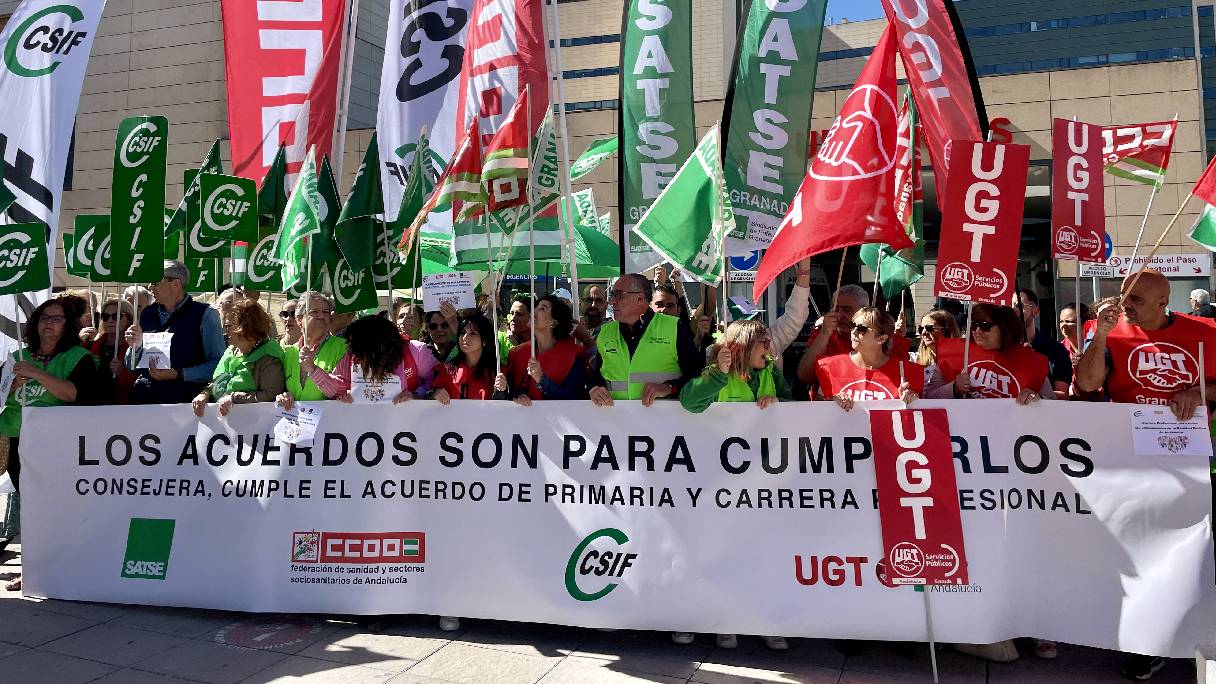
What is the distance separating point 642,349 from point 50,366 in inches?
151

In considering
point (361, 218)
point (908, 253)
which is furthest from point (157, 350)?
point (908, 253)

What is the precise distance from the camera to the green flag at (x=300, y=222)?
5.60 metres

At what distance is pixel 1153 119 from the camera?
2092 cm

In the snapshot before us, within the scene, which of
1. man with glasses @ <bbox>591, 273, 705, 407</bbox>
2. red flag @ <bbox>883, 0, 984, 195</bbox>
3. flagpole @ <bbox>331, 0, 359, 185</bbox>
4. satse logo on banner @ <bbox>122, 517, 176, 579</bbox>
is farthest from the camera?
flagpole @ <bbox>331, 0, 359, 185</bbox>

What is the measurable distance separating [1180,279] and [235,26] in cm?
1923

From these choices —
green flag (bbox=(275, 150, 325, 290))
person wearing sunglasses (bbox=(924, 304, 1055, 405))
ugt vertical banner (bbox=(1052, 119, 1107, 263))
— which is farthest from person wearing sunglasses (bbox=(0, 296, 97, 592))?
ugt vertical banner (bbox=(1052, 119, 1107, 263))

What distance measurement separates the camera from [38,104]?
6555 millimetres

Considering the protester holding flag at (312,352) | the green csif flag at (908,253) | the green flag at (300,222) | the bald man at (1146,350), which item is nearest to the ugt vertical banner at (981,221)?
the bald man at (1146,350)

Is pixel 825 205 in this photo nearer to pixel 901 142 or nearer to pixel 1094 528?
pixel 901 142

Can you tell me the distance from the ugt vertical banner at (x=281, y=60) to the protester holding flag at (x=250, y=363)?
357 centimetres

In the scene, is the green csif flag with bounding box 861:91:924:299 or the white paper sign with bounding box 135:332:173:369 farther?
the green csif flag with bounding box 861:91:924:299

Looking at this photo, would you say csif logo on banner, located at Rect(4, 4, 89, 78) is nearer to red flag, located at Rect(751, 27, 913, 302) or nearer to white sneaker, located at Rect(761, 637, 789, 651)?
red flag, located at Rect(751, 27, 913, 302)

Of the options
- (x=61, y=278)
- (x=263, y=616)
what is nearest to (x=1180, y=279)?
(x=263, y=616)

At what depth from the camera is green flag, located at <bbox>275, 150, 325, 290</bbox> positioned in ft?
18.4
